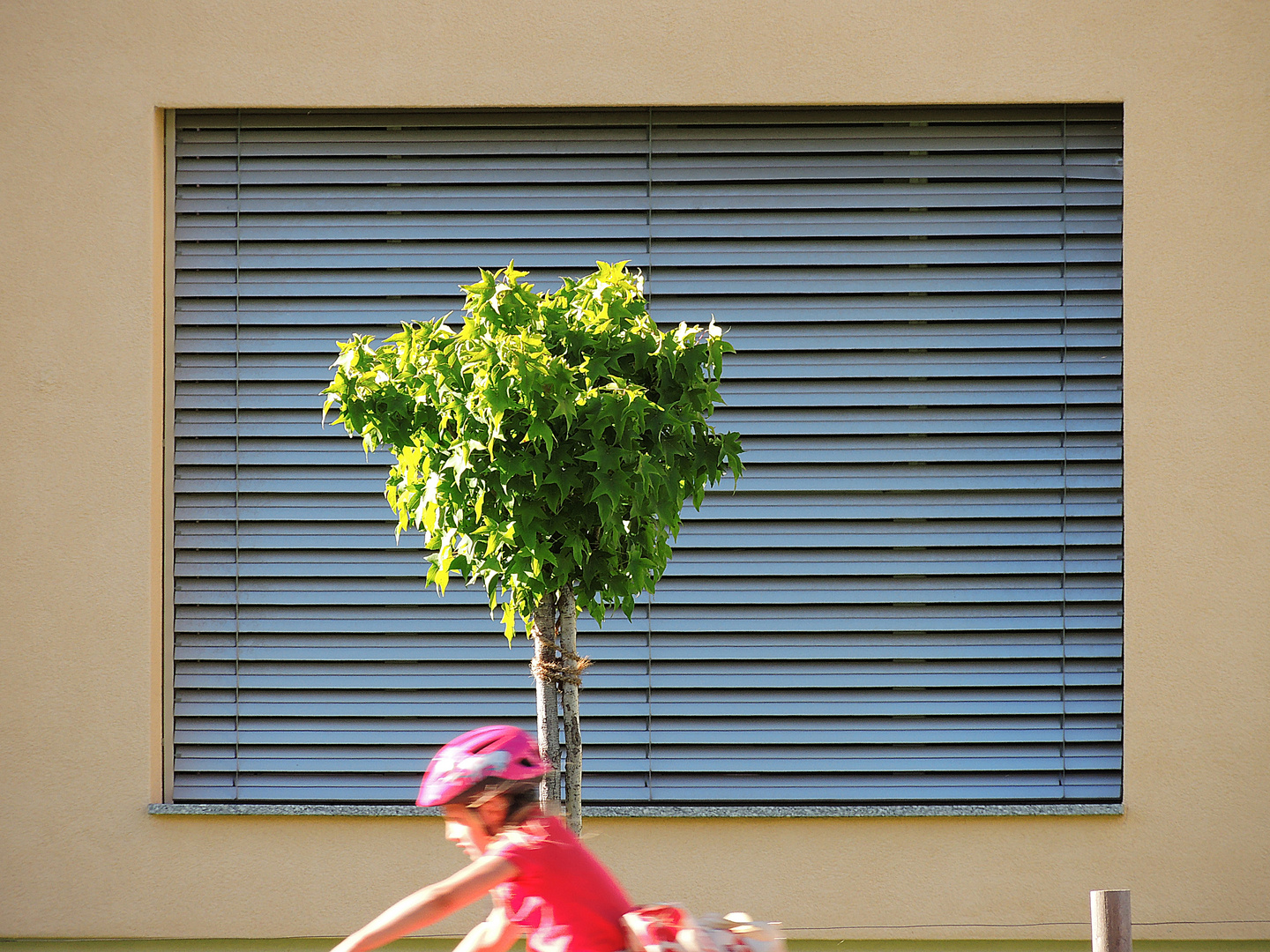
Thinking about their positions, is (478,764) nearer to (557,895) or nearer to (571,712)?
(557,895)

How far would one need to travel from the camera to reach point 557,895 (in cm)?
209

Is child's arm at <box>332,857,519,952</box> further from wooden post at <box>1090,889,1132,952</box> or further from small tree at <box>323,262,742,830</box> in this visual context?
wooden post at <box>1090,889,1132,952</box>

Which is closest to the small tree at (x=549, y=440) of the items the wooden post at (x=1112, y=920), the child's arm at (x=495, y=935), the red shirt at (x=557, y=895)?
the child's arm at (x=495, y=935)

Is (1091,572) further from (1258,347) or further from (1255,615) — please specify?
(1258,347)

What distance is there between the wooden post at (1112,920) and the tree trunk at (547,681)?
149 centimetres

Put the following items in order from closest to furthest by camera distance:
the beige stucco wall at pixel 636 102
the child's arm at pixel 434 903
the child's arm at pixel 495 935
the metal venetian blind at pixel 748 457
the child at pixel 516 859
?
1. the child's arm at pixel 434 903
2. the child at pixel 516 859
3. the child's arm at pixel 495 935
4. the beige stucco wall at pixel 636 102
5. the metal venetian blind at pixel 748 457

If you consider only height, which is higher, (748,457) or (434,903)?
(748,457)

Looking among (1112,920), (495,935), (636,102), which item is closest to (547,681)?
(495,935)

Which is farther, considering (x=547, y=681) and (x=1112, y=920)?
(x=547, y=681)

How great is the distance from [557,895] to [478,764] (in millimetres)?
298

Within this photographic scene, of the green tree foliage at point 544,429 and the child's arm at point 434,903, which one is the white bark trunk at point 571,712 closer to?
the green tree foliage at point 544,429

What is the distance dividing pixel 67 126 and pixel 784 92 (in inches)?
135

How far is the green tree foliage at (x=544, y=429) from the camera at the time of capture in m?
2.78

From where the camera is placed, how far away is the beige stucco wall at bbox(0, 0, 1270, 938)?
4906 mm
